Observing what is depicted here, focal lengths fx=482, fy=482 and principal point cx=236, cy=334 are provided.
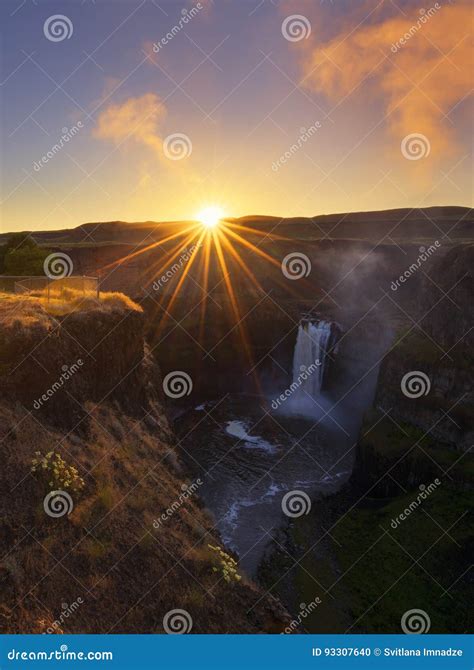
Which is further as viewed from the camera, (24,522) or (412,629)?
(412,629)

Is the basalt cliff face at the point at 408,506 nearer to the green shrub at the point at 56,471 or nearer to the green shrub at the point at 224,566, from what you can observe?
the green shrub at the point at 224,566

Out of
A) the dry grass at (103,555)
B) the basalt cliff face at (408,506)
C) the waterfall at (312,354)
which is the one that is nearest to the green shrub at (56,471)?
the dry grass at (103,555)

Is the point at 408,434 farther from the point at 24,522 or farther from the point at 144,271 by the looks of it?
the point at 144,271

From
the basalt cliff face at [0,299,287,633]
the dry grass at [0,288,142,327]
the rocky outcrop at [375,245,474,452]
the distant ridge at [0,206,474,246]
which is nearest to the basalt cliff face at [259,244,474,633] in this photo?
the rocky outcrop at [375,245,474,452]

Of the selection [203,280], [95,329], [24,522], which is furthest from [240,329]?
[24,522]

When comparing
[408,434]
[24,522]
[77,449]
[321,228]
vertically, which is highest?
[321,228]

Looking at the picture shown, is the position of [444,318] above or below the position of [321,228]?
below

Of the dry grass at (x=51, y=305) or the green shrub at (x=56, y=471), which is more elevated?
the dry grass at (x=51, y=305)
